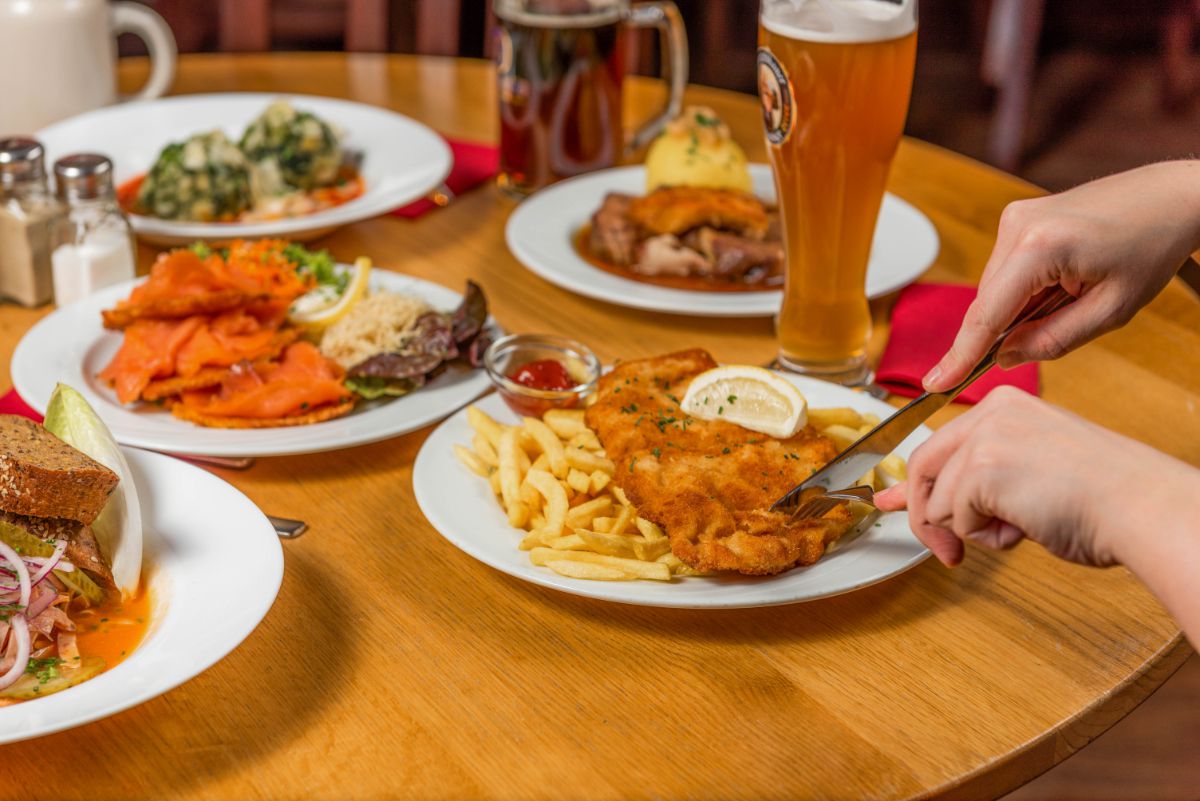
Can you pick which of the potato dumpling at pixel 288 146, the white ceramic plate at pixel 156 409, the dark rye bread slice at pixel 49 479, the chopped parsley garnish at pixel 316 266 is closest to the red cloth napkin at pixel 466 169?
the potato dumpling at pixel 288 146

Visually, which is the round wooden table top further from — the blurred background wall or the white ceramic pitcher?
the blurred background wall

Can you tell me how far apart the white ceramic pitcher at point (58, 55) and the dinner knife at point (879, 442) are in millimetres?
1959

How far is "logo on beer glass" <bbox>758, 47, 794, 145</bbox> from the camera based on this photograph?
1.80 m

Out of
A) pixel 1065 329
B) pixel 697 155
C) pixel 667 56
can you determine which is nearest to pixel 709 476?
pixel 1065 329

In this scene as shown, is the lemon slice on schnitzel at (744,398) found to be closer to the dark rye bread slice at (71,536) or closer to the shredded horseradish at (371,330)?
the shredded horseradish at (371,330)

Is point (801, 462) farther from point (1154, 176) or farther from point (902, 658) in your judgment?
point (1154, 176)

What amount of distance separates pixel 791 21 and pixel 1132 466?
36.3 inches

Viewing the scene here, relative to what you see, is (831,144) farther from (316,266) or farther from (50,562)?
(50,562)

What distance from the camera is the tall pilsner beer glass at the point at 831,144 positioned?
173 centimetres

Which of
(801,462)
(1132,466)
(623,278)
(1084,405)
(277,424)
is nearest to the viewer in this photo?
(1132,466)

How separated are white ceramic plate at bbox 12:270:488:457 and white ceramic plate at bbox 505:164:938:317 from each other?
1.12 feet

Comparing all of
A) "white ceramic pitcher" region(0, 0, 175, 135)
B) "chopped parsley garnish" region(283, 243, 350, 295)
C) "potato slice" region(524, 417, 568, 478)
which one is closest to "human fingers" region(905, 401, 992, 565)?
"potato slice" region(524, 417, 568, 478)

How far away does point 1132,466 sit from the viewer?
107cm

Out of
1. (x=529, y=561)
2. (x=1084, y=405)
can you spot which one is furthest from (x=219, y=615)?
(x=1084, y=405)
